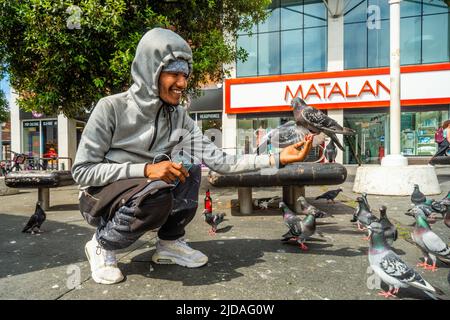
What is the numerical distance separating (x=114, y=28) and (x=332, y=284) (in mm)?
5794

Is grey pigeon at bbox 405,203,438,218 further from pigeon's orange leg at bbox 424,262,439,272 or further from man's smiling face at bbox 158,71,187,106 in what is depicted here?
man's smiling face at bbox 158,71,187,106

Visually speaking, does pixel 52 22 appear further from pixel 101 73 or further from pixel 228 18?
pixel 228 18

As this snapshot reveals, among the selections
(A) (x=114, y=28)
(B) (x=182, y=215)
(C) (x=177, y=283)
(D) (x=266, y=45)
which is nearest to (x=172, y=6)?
(A) (x=114, y=28)

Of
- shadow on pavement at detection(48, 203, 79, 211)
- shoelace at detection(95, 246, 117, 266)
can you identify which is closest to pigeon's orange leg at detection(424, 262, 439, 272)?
shoelace at detection(95, 246, 117, 266)

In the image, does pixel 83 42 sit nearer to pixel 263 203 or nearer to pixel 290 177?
pixel 263 203

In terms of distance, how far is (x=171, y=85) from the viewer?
2.34 metres

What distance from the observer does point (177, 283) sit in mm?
2225

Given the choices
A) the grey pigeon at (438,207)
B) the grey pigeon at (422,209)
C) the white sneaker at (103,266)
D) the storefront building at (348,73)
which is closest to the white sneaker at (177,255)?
the white sneaker at (103,266)

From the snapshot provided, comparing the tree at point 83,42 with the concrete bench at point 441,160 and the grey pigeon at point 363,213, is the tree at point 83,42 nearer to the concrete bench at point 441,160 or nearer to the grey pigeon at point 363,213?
the grey pigeon at point 363,213

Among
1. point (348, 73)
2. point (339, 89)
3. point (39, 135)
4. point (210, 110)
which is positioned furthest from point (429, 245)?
point (39, 135)

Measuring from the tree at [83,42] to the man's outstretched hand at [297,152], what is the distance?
4.22 metres

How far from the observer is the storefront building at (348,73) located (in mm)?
16422

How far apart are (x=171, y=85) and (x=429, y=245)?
237 centimetres
